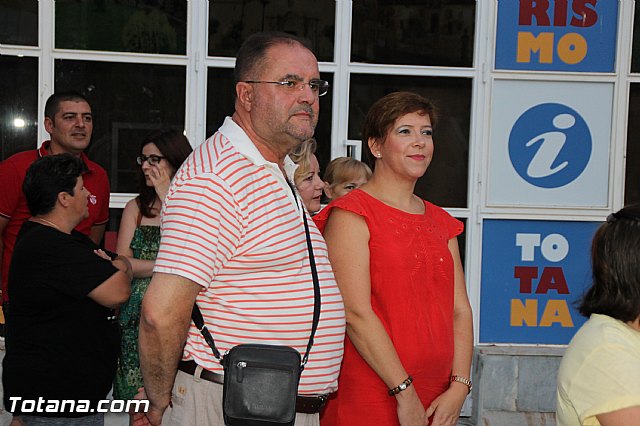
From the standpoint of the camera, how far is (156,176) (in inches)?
169

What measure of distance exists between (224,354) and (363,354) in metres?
0.81

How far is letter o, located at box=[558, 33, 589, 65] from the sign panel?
175 millimetres

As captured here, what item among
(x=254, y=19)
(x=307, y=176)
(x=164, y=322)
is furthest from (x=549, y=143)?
(x=164, y=322)

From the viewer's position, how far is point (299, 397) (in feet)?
8.80

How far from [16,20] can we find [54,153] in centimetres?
121

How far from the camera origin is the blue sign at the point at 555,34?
5.74m

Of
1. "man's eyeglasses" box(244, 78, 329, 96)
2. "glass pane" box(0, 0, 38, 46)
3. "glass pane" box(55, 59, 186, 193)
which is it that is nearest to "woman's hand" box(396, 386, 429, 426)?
"man's eyeglasses" box(244, 78, 329, 96)

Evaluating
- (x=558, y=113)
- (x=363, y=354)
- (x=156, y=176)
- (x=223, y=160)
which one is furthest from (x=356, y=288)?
(x=558, y=113)

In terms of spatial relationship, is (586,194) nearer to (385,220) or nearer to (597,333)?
(385,220)

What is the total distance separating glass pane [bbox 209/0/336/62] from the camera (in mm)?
5698

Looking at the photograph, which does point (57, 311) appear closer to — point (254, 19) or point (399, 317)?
point (399, 317)

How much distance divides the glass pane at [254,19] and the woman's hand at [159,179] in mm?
1663

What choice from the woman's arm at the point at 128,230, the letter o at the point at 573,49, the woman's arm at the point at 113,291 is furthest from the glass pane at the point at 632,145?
the woman's arm at the point at 113,291

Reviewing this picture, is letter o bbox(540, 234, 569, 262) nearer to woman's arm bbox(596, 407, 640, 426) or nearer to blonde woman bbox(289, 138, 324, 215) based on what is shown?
blonde woman bbox(289, 138, 324, 215)
